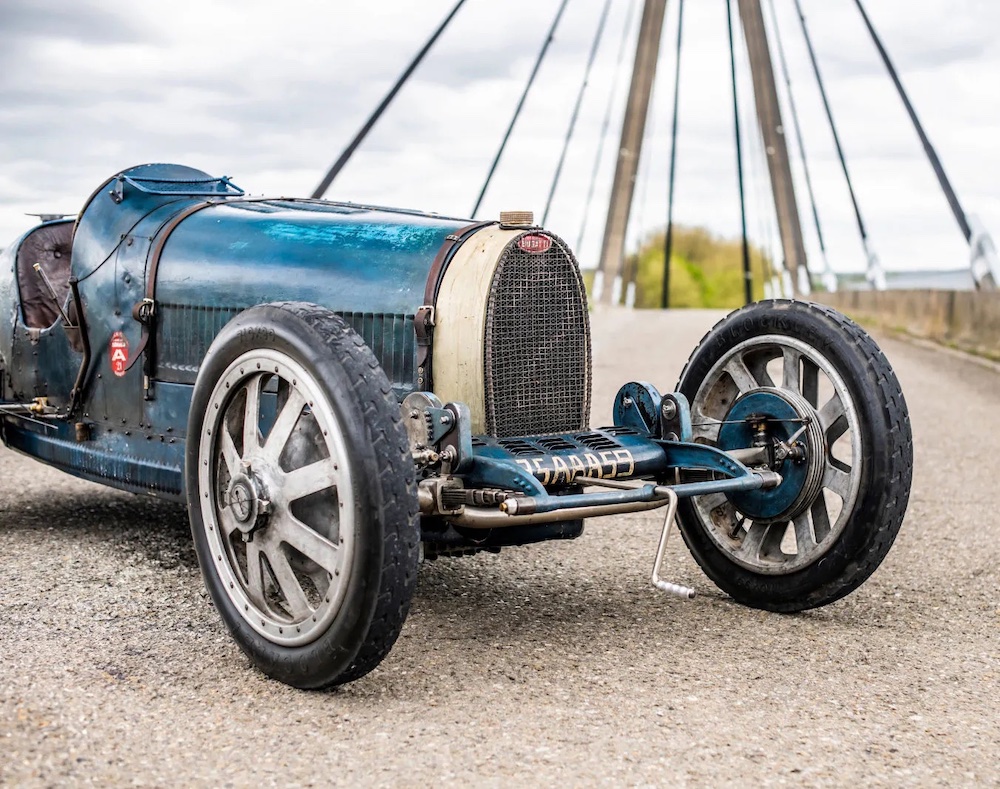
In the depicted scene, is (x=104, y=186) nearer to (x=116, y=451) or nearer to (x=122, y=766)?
(x=116, y=451)

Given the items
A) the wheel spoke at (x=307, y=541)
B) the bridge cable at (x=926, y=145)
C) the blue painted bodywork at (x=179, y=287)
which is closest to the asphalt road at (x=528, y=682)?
the wheel spoke at (x=307, y=541)

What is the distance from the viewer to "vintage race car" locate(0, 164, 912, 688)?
311 centimetres

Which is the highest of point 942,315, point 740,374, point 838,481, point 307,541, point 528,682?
point 942,315

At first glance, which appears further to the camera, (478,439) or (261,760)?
(478,439)

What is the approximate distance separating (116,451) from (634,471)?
2151 mm

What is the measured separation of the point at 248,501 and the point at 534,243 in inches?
50.7

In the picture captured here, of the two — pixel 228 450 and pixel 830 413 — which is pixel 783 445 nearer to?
pixel 830 413

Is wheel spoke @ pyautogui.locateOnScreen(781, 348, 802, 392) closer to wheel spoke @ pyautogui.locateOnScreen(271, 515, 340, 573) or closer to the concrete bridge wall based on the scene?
wheel spoke @ pyautogui.locateOnScreen(271, 515, 340, 573)

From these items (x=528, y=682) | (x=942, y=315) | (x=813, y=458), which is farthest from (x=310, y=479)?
(x=942, y=315)

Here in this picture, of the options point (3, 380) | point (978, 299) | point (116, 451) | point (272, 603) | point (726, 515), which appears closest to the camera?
point (272, 603)

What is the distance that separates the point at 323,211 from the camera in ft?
14.8

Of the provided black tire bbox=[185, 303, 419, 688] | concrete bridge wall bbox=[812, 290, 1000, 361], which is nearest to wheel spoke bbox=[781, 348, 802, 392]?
black tire bbox=[185, 303, 419, 688]

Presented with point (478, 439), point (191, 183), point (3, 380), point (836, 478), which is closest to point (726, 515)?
point (836, 478)

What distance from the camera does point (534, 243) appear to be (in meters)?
3.94
